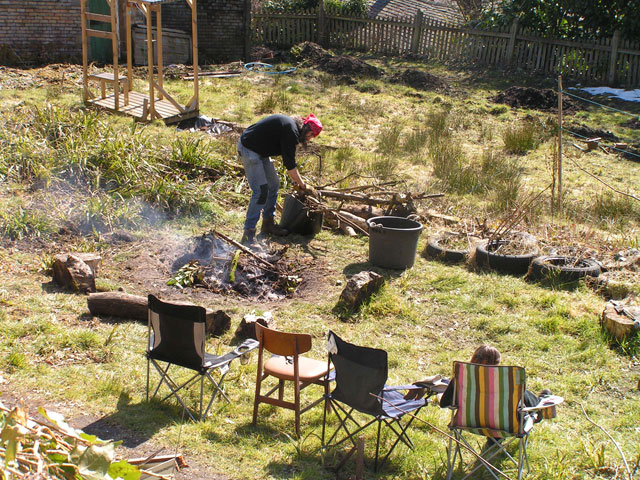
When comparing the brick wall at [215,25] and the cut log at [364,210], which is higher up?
the brick wall at [215,25]

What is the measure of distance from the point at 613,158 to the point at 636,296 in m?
7.41

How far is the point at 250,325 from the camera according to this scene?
6.23m

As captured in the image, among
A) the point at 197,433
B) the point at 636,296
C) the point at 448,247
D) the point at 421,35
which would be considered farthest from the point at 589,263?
the point at 421,35

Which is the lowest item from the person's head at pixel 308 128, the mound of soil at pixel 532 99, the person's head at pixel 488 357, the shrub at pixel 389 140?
the person's head at pixel 488 357

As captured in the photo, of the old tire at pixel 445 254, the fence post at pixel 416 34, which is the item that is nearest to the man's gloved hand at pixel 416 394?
the old tire at pixel 445 254

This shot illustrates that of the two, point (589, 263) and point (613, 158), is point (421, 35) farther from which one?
point (589, 263)

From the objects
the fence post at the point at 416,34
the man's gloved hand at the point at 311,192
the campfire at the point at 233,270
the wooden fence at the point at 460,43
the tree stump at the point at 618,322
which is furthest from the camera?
the fence post at the point at 416,34

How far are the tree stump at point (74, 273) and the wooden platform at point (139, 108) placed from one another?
6.04 meters

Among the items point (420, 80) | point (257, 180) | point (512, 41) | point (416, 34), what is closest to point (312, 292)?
point (257, 180)

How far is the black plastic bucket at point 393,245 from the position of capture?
Answer: 8.00m

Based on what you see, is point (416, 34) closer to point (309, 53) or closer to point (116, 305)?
point (309, 53)

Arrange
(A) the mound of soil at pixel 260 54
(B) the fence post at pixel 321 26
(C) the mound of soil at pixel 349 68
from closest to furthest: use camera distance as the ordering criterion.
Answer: (C) the mound of soil at pixel 349 68 → (A) the mound of soil at pixel 260 54 → (B) the fence post at pixel 321 26

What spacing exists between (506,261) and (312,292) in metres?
2.42

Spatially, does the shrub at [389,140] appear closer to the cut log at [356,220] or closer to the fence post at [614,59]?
the cut log at [356,220]
